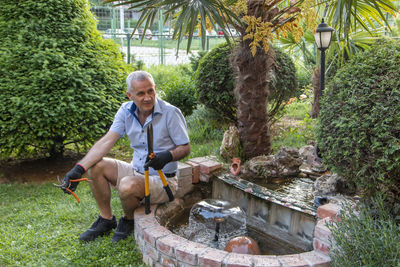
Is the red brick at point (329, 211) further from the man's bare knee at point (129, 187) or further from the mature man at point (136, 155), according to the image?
the man's bare knee at point (129, 187)

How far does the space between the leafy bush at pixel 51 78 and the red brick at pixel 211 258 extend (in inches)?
112

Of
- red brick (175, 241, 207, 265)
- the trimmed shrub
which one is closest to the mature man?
red brick (175, 241, 207, 265)

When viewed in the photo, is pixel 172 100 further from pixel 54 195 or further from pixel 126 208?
pixel 126 208

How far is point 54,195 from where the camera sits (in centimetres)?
424

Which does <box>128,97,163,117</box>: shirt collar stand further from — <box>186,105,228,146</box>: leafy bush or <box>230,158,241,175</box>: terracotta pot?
<box>186,105,228,146</box>: leafy bush

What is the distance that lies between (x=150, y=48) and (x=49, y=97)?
11.8 meters

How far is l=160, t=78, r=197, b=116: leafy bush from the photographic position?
7285 mm

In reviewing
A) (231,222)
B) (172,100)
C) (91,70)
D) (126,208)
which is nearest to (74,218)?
(126,208)

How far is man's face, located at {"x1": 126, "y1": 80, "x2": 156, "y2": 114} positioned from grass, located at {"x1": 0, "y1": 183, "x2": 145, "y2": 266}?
3.73 feet

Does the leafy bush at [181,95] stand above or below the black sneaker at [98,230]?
above

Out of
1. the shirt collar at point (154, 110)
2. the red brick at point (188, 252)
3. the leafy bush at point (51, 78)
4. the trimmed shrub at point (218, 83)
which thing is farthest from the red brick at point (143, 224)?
the trimmed shrub at point (218, 83)

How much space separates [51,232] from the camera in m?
3.33

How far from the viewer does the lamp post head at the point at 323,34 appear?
4.79m

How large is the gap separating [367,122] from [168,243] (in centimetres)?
152
